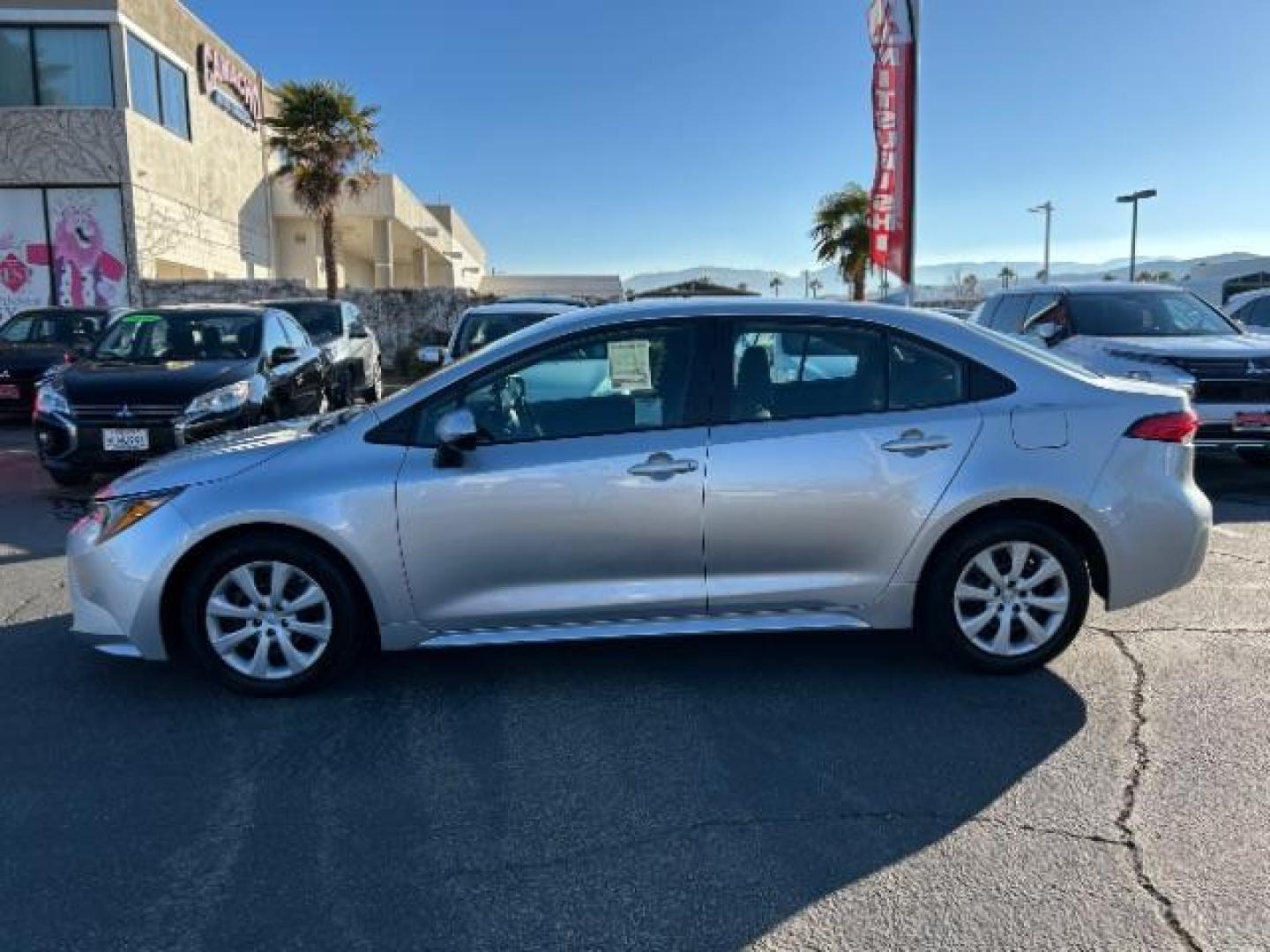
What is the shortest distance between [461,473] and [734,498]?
1.10 meters

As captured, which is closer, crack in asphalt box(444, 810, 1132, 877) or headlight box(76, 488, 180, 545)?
crack in asphalt box(444, 810, 1132, 877)

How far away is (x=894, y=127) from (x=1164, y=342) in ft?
20.9

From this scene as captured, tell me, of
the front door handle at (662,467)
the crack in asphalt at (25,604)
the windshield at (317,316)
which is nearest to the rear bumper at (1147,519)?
the front door handle at (662,467)

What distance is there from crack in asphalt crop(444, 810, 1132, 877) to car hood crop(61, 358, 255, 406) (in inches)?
236

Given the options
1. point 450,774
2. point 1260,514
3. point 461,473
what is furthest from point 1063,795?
point 1260,514

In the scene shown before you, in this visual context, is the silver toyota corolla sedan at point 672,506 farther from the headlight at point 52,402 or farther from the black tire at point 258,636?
the headlight at point 52,402

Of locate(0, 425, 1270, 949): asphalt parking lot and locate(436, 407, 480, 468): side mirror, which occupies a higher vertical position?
locate(436, 407, 480, 468): side mirror

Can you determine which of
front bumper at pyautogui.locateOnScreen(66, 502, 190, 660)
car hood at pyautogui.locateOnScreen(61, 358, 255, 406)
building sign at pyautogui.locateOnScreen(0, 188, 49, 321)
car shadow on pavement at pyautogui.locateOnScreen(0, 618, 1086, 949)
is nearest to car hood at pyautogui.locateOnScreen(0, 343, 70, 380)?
car hood at pyautogui.locateOnScreen(61, 358, 255, 406)

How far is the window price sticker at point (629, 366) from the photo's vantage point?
4203mm

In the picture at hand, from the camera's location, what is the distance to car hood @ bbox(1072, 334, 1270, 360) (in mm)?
8094

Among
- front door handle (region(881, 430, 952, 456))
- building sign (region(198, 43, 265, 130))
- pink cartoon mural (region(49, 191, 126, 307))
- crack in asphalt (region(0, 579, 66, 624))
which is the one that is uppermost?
building sign (region(198, 43, 265, 130))

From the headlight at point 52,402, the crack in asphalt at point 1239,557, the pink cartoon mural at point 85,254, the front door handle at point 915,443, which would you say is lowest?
the crack in asphalt at point 1239,557

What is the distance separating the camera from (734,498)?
402 centimetres

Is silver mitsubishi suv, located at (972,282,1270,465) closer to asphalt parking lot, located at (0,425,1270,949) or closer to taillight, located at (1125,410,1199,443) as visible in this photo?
taillight, located at (1125,410,1199,443)
